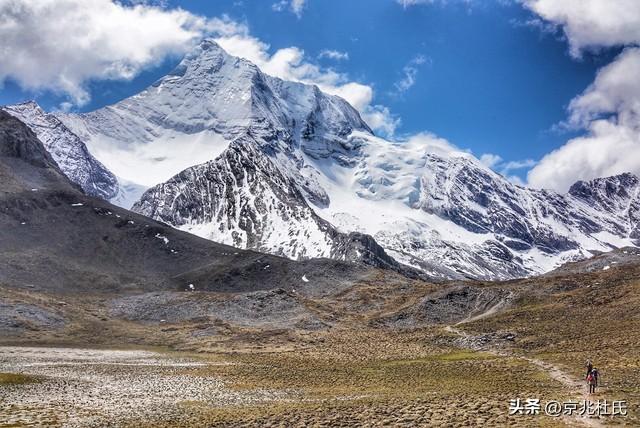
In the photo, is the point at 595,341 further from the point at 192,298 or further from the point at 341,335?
the point at 192,298

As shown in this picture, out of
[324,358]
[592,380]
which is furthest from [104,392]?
[592,380]

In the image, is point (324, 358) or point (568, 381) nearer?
point (568, 381)

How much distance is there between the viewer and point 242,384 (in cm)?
5762

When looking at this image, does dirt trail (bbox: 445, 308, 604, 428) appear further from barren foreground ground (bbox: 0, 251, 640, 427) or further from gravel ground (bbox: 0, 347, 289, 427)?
gravel ground (bbox: 0, 347, 289, 427)

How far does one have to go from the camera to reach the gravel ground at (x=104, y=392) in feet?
126

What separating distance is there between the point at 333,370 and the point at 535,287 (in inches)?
2794

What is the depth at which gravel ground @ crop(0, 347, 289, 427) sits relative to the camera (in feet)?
126

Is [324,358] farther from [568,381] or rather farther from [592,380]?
[592,380]

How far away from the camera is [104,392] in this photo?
1982 inches

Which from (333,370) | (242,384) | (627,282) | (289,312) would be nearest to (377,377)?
(333,370)

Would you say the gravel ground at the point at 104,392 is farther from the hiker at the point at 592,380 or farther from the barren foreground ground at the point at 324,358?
the hiker at the point at 592,380

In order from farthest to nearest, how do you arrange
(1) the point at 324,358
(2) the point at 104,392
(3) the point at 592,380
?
(1) the point at 324,358, (2) the point at 104,392, (3) the point at 592,380

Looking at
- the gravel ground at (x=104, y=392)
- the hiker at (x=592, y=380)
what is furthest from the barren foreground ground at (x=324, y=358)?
the hiker at (x=592, y=380)

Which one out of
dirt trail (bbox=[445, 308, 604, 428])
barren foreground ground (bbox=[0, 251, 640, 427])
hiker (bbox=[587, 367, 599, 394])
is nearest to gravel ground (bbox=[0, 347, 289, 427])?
barren foreground ground (bbox=[0, 251, 640, 427])
